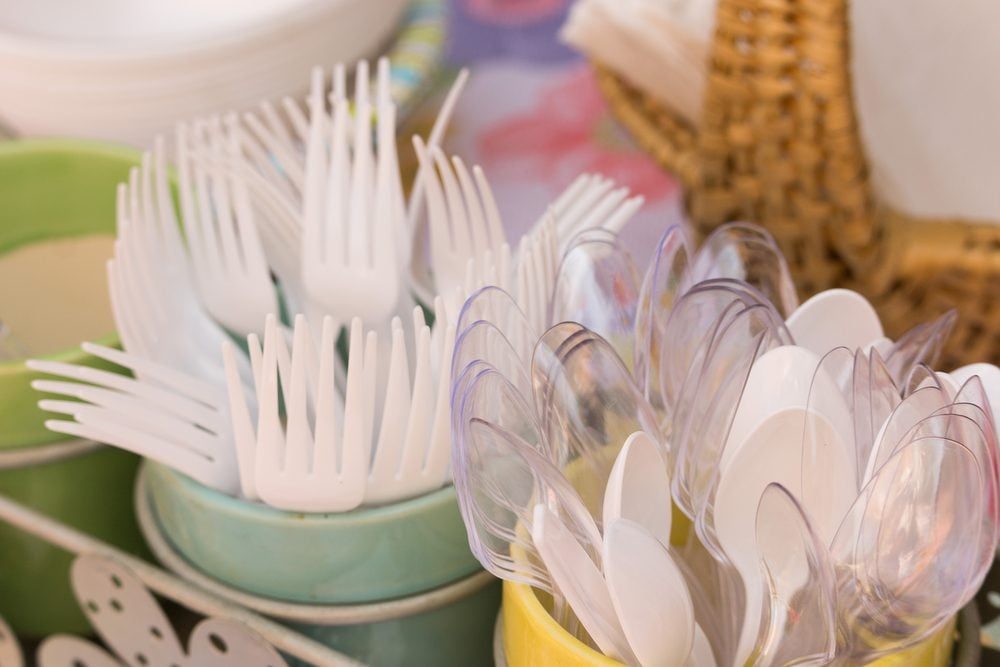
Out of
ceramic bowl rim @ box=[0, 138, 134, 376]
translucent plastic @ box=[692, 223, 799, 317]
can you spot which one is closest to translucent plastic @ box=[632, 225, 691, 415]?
translucent plastic @ box=[692, 223, 799, 317]

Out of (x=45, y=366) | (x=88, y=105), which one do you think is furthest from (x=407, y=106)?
(x=45, y=366)

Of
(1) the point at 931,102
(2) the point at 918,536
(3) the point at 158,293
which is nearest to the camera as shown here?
(2) the point at 918,536

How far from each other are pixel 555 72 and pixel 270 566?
0.42 metres

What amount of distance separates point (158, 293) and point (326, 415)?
0.09 m

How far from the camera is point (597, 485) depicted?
30cm

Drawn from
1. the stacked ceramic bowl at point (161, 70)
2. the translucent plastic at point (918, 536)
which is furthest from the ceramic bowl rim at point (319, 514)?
the stacked ceramic bowl at point (161, 70)

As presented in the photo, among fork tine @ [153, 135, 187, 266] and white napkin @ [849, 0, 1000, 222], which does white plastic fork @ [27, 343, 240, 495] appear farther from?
white napkin @ [849, 0, 1000, 222]

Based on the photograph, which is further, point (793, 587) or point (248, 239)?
point (248, 239)

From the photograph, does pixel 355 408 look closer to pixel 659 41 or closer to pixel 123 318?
pixel 123 318

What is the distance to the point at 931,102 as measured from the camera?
1.57 ft

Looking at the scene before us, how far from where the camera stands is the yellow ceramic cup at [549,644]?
26cm

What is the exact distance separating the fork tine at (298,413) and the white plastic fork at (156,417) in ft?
0.10

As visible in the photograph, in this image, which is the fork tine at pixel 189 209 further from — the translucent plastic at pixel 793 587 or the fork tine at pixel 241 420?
the translucent plastic at pixel 793 587

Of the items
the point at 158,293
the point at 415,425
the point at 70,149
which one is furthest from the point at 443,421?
the point at 70,149
